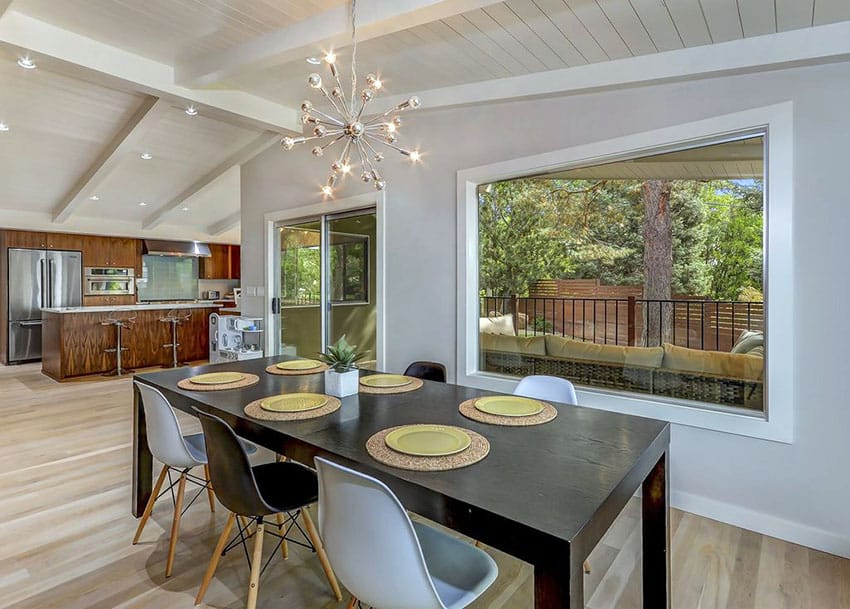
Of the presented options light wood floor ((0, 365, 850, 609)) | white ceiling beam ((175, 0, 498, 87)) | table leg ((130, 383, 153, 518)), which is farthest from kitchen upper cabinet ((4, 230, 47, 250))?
table leg ((130, 383, 153, 518))

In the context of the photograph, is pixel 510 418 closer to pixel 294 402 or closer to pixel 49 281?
pixel 294 402

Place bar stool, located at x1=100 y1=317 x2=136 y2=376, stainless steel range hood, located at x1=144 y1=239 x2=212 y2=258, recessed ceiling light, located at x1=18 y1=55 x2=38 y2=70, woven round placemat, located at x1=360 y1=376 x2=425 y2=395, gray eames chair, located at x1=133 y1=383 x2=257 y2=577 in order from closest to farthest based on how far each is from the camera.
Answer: gray eames chair, located at x1=133 y1=383 x2=257 y2=577 → woven round placemat, located at x1=360 y1=376 x2=425 y2=395 → recessed ceiling light, located at x1=18 y1=55 x2=38 y2=70 → bar stool, located at x1=100 y1=317 x2=136 y2=376 → stainless steel range hood, located at x1=144 y1=239 x2=212 y2=258

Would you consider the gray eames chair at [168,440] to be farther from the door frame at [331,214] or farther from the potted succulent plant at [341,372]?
the door frame at [331,214]

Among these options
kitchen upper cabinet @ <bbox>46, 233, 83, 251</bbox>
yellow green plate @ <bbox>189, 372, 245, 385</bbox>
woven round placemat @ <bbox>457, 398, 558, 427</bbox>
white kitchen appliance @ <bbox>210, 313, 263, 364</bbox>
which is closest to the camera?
woven round placemat @ <bbox>457, 398, 558, 427</bbox>

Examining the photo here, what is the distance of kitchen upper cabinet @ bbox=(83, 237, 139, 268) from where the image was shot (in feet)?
26.6

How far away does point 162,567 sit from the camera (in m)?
2.10

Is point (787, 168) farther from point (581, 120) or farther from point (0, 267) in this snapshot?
point (0, 267)

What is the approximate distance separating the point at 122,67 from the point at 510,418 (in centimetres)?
371

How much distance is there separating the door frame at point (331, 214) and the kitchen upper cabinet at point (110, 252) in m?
4.92

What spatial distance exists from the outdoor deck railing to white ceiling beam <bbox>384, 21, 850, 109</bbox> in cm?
124

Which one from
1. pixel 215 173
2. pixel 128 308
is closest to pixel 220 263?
pixel 128 308

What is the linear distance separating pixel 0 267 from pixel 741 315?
995 centimetres

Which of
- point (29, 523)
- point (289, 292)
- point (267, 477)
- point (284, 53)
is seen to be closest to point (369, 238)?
point (289, 292)

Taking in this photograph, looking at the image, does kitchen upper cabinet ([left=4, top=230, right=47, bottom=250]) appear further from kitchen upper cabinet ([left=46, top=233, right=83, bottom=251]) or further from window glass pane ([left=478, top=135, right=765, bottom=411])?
window glass pane ([left=478, top=135, right=765, bottom=411])
